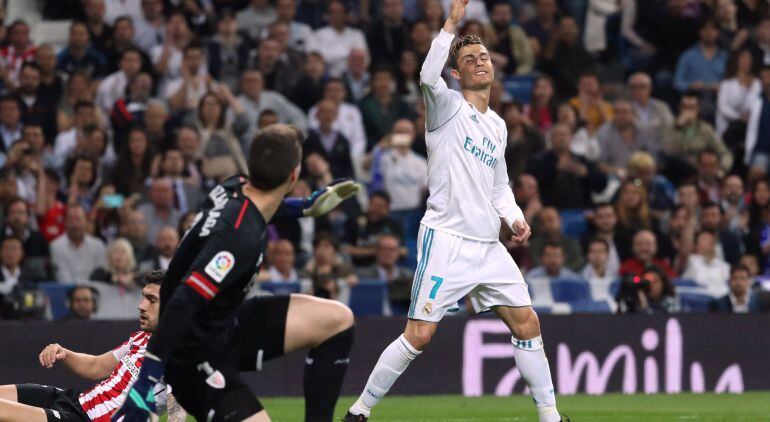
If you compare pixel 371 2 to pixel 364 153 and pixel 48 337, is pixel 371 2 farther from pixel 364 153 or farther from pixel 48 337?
pixel 48 337

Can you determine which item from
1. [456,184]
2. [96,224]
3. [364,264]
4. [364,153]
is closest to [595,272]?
[364,264]

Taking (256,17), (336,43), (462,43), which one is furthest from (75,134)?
(462,43)

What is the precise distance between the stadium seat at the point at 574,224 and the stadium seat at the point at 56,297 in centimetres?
574

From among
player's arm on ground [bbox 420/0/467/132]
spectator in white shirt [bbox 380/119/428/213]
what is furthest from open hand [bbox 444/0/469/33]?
spectator in white shirt [bbox 380/119/428/213]

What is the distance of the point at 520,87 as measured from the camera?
18797mm

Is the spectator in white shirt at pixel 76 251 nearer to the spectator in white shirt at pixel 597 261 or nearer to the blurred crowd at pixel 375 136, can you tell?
the blurred crowd at pixel 375 136

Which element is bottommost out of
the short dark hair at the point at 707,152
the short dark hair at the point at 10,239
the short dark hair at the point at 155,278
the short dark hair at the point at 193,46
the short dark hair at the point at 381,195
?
A: the short dark hair at the point at 10,239

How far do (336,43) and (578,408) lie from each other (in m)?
7.68

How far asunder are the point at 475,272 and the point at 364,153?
863cm

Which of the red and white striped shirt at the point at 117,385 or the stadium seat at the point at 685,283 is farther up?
the red and white striped shirt at the point at 117,385

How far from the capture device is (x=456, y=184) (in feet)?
28.7

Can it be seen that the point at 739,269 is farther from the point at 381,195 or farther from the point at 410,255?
the point at 381,195

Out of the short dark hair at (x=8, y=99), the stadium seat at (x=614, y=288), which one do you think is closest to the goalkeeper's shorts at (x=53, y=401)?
the stadium seat at (x=614, y=288)

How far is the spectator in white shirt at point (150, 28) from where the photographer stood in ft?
58.5
